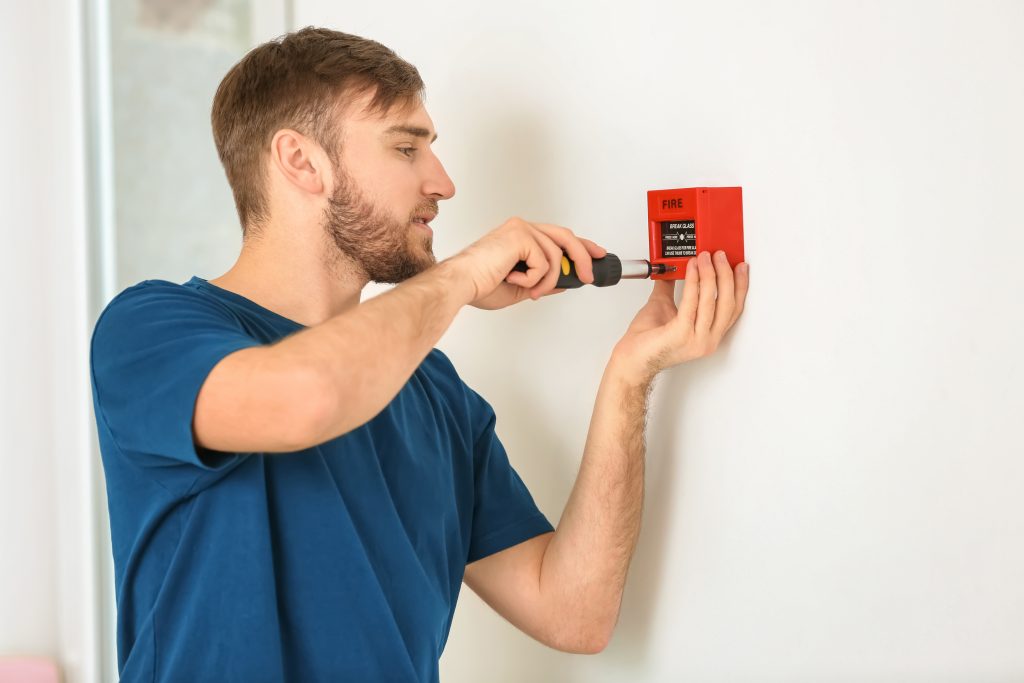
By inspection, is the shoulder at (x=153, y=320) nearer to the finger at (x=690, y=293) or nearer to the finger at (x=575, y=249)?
the finger at (x=575, y=249)

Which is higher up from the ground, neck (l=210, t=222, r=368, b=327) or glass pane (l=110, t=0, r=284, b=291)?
glass pane (l=110, t=0, r=284, b=291)

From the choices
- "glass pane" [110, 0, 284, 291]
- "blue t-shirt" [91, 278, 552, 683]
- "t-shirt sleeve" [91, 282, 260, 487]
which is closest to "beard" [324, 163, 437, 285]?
"blue t-shirt" [91, 278, 552, 683]

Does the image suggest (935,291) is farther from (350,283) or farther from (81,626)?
(81,626)

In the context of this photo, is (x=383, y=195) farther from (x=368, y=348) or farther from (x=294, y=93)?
(x=368, y=348)

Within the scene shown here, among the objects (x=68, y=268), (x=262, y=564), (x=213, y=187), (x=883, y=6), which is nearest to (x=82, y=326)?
(x=68, y=268)

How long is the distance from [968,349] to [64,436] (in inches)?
84.7

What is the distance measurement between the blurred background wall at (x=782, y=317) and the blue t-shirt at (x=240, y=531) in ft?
1.15

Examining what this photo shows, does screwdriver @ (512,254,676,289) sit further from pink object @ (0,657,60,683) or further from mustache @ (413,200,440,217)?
pink object @ (0,657,60,683)

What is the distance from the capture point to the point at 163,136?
7.77 ft

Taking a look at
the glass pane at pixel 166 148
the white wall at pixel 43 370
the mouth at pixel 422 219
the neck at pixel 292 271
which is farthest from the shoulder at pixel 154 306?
the white wall at pixel 43 370

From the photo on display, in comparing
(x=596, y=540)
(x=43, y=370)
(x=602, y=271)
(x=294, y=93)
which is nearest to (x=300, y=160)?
(x=294, y=93)

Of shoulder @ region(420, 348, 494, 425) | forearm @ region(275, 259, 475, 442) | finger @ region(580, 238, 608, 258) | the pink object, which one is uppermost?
finger @ region(580, 238, 608, 258)

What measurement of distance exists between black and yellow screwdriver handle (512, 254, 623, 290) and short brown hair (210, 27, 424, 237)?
340 mm

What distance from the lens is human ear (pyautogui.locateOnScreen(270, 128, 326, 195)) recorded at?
52.2 inches
